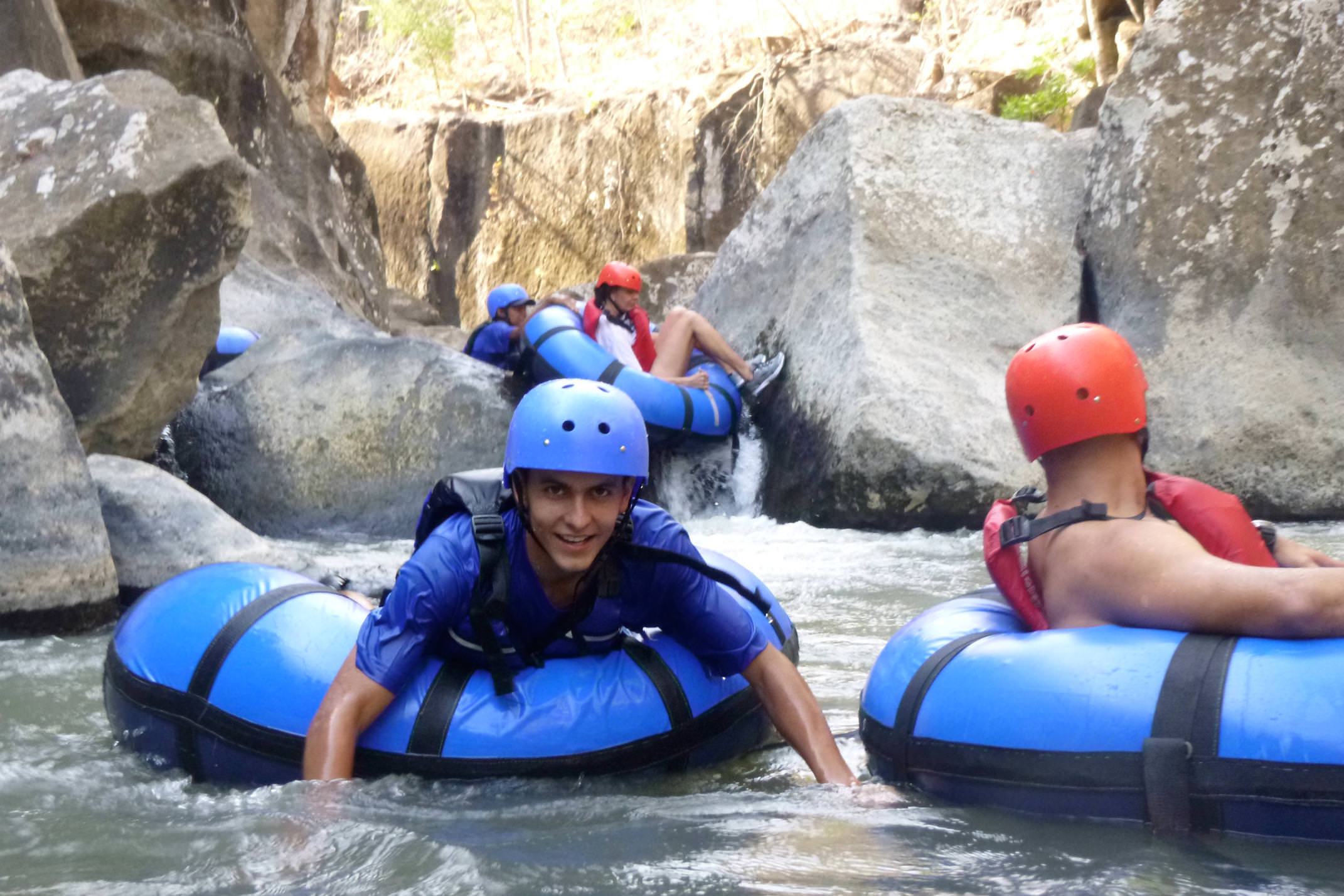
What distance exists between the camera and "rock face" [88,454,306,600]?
564cm

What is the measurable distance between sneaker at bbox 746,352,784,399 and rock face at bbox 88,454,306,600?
3822 mm

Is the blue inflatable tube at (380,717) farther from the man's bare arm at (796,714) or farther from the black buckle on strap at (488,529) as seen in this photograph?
the black buckle on strap at (488,529)

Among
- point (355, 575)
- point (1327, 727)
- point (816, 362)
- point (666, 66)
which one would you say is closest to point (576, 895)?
point (1327, 727)

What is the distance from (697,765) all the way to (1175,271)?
6.20 meters

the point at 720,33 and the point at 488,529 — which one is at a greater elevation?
the point at 720,33

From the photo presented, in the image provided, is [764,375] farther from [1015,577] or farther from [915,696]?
[915,696]

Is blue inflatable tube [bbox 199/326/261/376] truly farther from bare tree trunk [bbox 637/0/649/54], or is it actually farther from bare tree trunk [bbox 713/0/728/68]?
bare tree trunk [bbox 637/0/649/54]

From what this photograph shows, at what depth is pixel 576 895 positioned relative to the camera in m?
2.39

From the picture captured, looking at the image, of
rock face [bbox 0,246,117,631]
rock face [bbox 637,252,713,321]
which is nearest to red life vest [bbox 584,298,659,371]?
rock face [bbox 0,246,117,631]

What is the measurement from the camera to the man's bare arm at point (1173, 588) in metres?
2.60

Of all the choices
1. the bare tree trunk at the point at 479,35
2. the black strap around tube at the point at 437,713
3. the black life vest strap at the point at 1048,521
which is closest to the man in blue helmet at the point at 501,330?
the black strap around tube at the point at 437,713

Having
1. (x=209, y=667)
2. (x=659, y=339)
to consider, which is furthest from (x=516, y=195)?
(x=209, y=667)

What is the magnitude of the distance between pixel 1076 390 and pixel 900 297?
18.6 feet

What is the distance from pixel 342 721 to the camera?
304 cm
